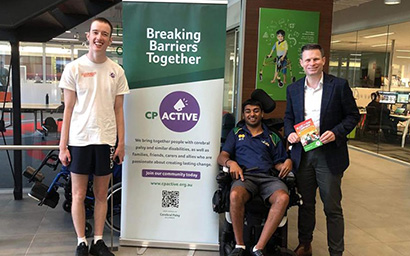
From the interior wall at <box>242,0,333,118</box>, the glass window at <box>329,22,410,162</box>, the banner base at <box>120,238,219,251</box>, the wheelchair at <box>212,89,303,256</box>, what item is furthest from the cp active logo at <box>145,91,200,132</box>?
the glass window at <box>329,22,410,162</box>

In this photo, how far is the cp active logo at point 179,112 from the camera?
112 inches

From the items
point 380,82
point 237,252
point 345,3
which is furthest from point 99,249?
point 380,82

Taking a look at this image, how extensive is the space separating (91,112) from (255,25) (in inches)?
85.2

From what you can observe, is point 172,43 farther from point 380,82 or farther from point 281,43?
point 380,82

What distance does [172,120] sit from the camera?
2.86 meters

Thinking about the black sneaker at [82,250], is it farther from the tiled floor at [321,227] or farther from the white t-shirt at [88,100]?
the white t-shirt at [88,100]

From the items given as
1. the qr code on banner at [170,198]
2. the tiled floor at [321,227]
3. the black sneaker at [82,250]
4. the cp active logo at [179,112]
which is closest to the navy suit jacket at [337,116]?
the cp active logo at [179,112]

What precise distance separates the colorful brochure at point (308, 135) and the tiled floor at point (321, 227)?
1.04m

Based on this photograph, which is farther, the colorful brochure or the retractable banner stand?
the retractable banner stand

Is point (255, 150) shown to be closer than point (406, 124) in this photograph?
Yes

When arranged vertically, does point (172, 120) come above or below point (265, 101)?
below

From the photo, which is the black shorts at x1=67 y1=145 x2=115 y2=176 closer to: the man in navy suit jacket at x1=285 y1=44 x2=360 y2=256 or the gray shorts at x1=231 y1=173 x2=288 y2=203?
the gray shorts at x1=231 y1=173 x2=288 y2=203

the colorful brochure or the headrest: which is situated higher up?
the headrest

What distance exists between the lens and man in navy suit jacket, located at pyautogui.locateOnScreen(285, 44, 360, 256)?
2502mm
